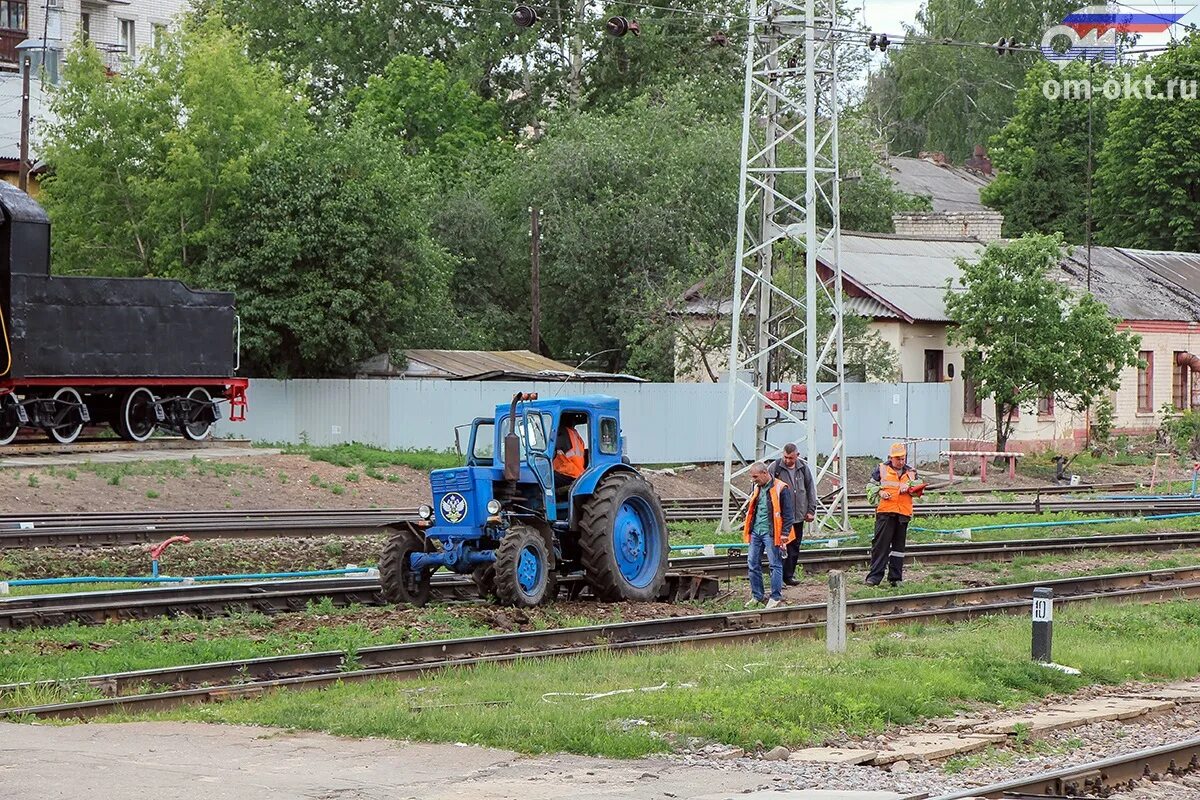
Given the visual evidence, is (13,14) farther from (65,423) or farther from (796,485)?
(796,485)

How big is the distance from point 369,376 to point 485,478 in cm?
2634

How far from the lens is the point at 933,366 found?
160ft

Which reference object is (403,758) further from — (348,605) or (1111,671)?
(348,605)

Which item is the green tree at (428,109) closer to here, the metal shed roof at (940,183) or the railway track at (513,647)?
the metal shed roof at (940,183)

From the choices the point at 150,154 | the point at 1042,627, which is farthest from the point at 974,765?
the point at 150,154

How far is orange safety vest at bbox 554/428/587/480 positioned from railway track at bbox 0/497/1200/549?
99.1 inches

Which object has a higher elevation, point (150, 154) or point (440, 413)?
point (150, 154)

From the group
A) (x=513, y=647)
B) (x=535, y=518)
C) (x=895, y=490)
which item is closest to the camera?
(x=513, y=647)

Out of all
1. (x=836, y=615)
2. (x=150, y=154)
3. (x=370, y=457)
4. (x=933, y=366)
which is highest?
(x=150, y=154)

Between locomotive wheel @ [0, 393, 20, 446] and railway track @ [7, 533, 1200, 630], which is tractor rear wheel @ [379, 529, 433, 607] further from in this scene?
locomotive wheel @ [0, 393, 20, 446]

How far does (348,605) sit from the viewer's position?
58.7ft

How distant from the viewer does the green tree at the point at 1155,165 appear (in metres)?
64.5

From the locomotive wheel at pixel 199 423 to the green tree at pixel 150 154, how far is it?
4852mm

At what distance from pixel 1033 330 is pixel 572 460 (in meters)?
28.7
